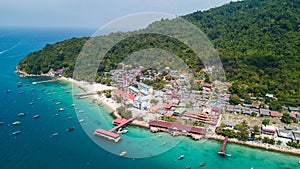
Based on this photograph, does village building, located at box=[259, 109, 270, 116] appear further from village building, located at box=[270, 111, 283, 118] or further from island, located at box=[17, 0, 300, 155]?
village building, located at box=[270, 111, 283, 118]

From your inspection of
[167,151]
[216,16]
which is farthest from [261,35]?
[167,151]

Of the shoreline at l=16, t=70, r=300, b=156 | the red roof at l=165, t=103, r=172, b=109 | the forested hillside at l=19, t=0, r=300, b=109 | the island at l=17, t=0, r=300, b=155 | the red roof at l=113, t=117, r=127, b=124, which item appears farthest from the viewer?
the forested hillside at l=19, t=0, r=300, b=109

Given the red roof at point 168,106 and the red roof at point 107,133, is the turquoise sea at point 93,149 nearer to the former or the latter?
the red roof at point 107,133

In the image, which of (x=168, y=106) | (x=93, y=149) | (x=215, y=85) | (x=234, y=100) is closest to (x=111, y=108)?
(x=168, y=106)

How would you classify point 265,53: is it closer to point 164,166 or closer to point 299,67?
point 299,67

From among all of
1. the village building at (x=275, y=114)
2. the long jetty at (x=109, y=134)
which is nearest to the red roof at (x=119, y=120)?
the long jetty at (x=109, y=134)

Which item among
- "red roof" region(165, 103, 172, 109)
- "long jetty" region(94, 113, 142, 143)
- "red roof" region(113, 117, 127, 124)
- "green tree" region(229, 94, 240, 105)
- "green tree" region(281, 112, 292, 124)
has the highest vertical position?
"green tree" region(229, 94, 240, 105)

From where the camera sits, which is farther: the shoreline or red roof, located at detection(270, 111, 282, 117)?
red roof, located at detection(270, 111, 282, 117)

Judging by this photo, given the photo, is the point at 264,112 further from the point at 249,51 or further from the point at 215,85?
the point at 249,51

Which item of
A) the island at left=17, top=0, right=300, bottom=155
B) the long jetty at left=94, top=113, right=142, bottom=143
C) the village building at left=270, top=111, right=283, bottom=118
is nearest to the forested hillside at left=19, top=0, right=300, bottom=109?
the island at left=17, top=0, right=300, bottom=155
